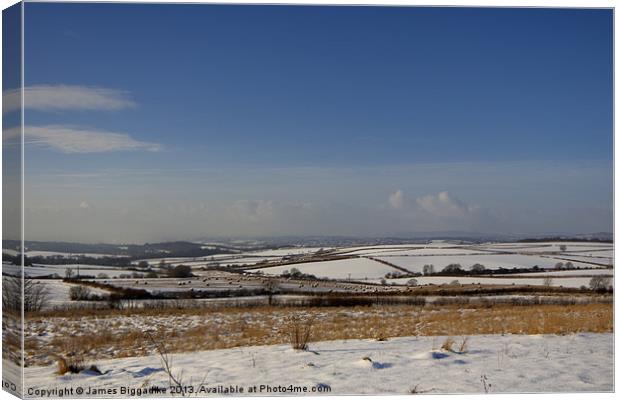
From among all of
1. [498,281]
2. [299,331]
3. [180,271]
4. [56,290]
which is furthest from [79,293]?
[498,281]

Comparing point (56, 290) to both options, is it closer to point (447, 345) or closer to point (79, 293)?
point (79, 293)

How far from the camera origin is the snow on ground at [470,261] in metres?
8.82

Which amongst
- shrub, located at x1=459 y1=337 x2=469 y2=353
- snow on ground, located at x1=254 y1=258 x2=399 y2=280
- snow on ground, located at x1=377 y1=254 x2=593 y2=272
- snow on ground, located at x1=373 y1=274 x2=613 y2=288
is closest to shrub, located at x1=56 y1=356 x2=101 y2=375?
snow on ground, located at x1=254 y1=258 x2=399 y2=280

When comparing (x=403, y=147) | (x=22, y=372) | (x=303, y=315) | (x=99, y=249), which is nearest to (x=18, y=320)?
(x=22, y=372)

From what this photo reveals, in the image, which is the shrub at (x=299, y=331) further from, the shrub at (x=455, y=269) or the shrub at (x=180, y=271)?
the shrub at (x=455, y=269)

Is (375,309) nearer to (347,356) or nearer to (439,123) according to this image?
(347,356)

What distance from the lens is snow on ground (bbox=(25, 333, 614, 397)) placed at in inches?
307

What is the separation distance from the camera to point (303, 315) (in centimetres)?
866

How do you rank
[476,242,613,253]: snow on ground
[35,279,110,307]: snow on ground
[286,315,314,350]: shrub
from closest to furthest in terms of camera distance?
[35,279,110,307]: snow on ground
[286,315,314,350]: shrub
[476,242,613,253]: snow on ground

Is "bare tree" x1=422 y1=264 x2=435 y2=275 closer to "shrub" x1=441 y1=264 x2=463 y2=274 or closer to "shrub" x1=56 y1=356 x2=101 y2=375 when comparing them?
"shrub" x1=441 y1=264 x2=463 y2=274

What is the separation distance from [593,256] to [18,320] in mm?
6805

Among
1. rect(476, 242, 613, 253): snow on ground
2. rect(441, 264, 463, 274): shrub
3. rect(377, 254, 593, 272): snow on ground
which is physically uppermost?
rect(476, 242, 613, 253): snow on ground

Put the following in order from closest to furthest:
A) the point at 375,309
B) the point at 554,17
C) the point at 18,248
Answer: the point at 18,248
the point at 554,17
the point at 375,309

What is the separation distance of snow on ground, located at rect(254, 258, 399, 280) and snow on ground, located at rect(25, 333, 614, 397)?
857 millimetres
